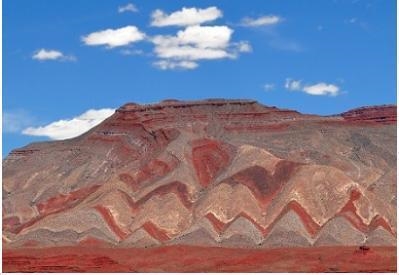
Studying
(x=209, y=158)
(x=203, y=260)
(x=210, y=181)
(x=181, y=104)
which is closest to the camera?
(x=203, y=260)

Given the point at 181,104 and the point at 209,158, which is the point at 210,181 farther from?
the point at 181,104

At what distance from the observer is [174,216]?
101 meters

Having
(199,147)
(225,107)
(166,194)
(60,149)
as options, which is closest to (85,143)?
(60,149)

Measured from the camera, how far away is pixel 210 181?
112 metres

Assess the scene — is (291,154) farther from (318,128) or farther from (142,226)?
(142,226)

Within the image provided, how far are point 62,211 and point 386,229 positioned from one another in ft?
133

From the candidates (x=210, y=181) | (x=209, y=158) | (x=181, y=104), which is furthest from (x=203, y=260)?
(x=181, y=104)

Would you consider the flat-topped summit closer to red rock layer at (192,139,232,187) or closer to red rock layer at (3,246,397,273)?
red rock layer at (192,139,232,187)

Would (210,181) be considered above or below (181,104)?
below

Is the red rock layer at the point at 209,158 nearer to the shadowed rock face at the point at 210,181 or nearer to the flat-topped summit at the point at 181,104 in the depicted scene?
the shadowed rock face at the point at 210,181

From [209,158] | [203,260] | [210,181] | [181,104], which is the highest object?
[181,104]

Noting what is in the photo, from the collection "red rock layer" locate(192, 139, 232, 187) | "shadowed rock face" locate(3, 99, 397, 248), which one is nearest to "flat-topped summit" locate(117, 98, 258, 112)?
"shadowed rock face" locate(3, 99, 397, 248)

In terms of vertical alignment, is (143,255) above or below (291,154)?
below

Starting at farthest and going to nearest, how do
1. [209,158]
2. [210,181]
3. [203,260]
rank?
[209,158]
[210,181]
[203,260]
